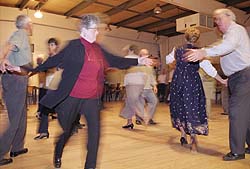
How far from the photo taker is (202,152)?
2.95m

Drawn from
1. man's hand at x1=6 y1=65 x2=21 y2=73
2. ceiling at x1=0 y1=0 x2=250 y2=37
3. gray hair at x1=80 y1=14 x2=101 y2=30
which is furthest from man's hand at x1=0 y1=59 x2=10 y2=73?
ceiling at x1=0 y1=0 x2=250 y2=37

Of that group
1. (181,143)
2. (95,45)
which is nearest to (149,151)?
(181,143)

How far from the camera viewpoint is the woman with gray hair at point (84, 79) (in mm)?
2035

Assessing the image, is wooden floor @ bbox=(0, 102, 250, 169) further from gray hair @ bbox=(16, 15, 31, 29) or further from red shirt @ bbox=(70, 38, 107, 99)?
gray hair @ bbox=(16, 15, 31, 29)

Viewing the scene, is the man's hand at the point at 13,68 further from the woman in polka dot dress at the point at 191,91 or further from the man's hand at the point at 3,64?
the woman in polka dot dress at the point at 191,91

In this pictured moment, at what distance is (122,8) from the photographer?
29.5 feet

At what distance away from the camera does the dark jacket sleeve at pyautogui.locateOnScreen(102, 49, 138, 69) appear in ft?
7.13

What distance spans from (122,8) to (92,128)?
747 cm

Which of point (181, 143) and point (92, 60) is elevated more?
point (92, 60)

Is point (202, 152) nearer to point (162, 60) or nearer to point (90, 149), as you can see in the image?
point (90, 149)

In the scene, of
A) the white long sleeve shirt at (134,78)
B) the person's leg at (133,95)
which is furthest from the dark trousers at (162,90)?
the white long sleeve shirt at (134,78)

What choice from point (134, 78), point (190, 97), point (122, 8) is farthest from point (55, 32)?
point (190, 97)

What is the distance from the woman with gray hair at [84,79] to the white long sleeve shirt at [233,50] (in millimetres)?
1043

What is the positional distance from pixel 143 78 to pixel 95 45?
95.0 inches
